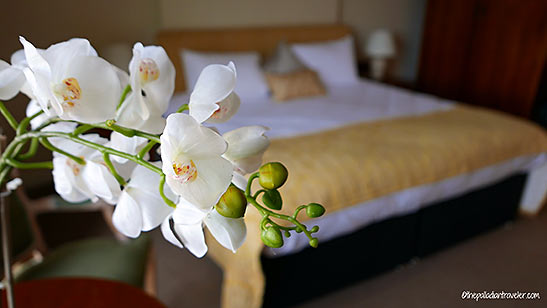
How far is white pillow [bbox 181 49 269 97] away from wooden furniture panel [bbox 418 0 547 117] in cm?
209

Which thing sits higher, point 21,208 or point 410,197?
point 21,208

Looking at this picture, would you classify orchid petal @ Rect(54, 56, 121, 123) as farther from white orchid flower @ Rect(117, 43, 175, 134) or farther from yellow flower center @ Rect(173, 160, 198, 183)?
yellow flower center @ Rect(173, 160, 198, 183)

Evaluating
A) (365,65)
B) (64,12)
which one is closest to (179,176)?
(64,12)

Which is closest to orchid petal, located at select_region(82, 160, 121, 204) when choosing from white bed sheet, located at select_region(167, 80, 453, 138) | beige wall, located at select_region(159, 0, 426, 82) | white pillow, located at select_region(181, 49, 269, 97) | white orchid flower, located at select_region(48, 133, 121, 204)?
white orchid flower, located at select_region(48, 133, 121, 204)

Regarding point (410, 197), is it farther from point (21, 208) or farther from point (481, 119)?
point (21, 208)

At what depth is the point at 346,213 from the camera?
1.75 meters

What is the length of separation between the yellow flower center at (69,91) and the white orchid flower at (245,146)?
0.17m

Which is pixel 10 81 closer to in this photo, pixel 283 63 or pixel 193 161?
pixel 193 161

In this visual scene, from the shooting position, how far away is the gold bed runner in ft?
5.38

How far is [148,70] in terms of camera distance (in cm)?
53

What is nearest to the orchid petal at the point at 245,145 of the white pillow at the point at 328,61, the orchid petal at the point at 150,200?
the orchid petal at the point at 150,200

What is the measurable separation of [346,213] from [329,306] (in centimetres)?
41

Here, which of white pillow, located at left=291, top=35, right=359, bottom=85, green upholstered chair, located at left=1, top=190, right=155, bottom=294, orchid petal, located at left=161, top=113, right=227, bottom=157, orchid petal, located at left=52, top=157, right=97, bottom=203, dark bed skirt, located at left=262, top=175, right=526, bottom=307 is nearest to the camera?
orchid petal, located at left=161, top=113, right=227, bottom=157

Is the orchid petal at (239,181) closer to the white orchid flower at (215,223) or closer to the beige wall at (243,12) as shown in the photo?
the white orchid flower at (215,223)
